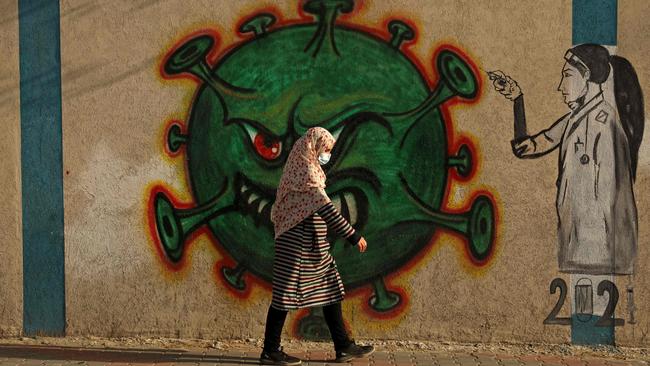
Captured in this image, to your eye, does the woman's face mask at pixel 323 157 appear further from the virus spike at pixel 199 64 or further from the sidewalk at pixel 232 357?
the sidewalk at pixel 232 357

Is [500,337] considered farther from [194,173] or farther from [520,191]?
[194,173]

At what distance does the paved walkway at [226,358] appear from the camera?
6.53m

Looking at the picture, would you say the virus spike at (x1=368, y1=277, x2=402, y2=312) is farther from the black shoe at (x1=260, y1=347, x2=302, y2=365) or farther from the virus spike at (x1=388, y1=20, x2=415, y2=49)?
the virus spike at (x1=388, y1=20, x2=415, y2=49)

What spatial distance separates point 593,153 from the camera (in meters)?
6.88

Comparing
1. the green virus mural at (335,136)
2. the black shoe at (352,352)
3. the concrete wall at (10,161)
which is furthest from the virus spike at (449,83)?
the concrete wall at (10,161)

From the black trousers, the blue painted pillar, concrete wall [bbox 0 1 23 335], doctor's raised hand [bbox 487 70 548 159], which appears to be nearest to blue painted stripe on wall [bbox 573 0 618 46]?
the blue painted pillar

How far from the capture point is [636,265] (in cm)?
689

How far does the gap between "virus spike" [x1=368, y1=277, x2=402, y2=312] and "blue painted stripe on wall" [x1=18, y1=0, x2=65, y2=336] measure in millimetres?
2130

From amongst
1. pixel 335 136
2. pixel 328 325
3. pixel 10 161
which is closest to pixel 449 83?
pixel 335 136

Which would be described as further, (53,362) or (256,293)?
(256,293)

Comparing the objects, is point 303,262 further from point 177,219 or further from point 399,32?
point 399,32

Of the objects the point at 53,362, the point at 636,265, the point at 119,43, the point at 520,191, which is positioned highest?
the point at 119,43

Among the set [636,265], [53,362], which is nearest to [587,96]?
[636,265]

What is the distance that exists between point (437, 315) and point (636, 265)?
1.37 meters
